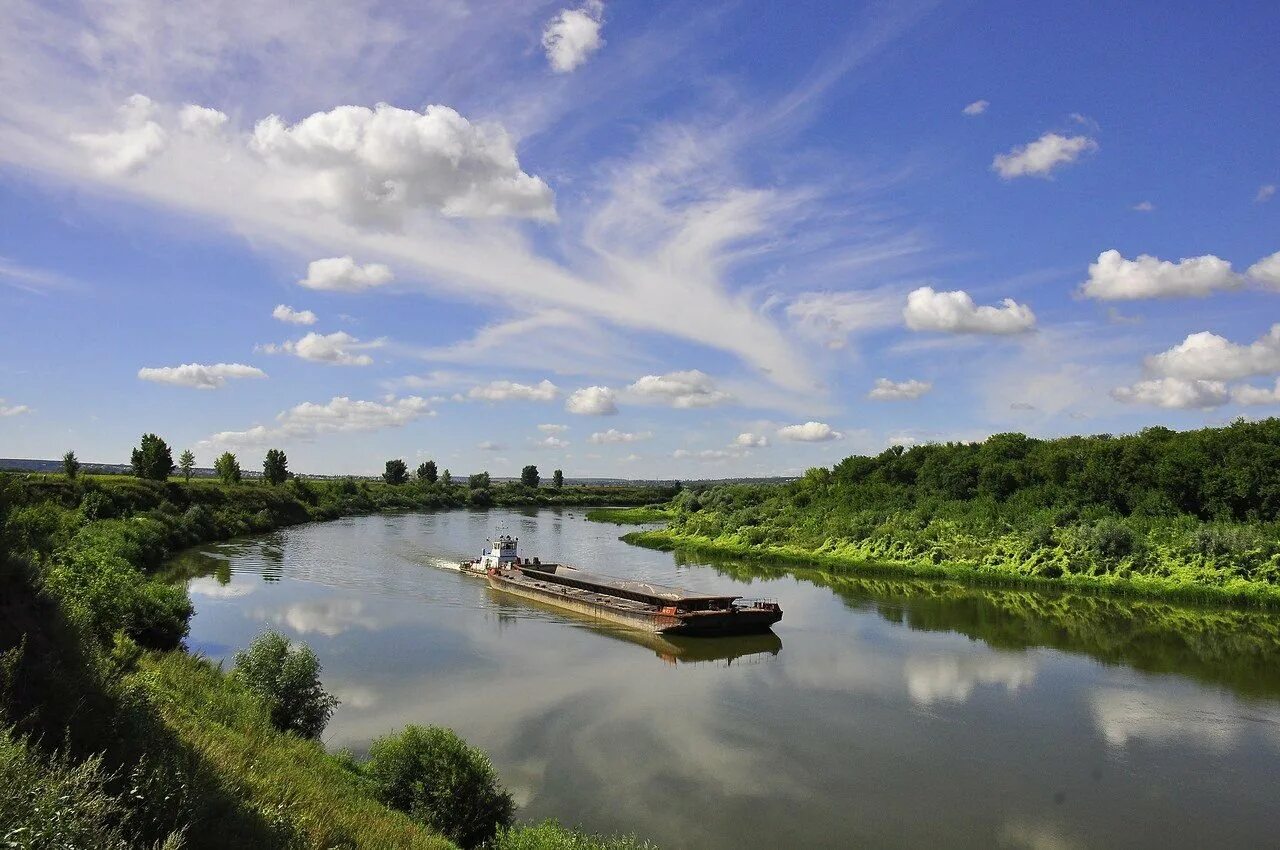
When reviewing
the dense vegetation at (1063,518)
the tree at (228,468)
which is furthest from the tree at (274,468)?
the dense vegetation at (1063,518)

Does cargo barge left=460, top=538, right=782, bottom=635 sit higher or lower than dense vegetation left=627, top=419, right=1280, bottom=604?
lower

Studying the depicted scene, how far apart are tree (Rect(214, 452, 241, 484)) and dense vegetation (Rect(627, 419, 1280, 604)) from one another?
65555 mm

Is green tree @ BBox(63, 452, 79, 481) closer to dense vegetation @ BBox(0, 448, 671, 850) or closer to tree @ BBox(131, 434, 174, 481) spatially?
tree @ BBox(131, 434, 174, 481)

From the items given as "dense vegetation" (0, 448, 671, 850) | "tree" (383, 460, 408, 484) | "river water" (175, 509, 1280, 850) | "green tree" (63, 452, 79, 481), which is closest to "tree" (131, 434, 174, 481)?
"green tree" (63, 452, 79, 481)

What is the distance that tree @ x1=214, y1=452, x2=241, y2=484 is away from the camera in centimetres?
10819

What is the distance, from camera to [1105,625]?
125 feet

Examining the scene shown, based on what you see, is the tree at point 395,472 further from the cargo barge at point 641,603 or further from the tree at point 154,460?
the cargo barge at point 641,603

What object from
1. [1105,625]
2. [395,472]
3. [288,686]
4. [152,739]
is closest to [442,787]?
[152,739]

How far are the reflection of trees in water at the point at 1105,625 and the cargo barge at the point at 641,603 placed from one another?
8.59 m

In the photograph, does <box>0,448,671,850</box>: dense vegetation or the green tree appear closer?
<box>0,448,671,850</box>: dense vegetation

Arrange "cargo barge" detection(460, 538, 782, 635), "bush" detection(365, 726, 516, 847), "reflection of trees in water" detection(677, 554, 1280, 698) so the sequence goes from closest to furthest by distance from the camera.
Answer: "bush" detection(365, 726, 516, 847) → "reflection of trees in water" detection(677, 554, 1280, 698) → "cargo barge" detection(460, 538, 782, 635)

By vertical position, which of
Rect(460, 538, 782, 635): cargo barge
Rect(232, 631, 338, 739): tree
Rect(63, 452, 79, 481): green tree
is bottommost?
Rect(460, 538, 782, 635): cargo barge

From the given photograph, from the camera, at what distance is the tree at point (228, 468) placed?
10819cm

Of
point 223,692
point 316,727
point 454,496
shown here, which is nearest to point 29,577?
point 223,692
